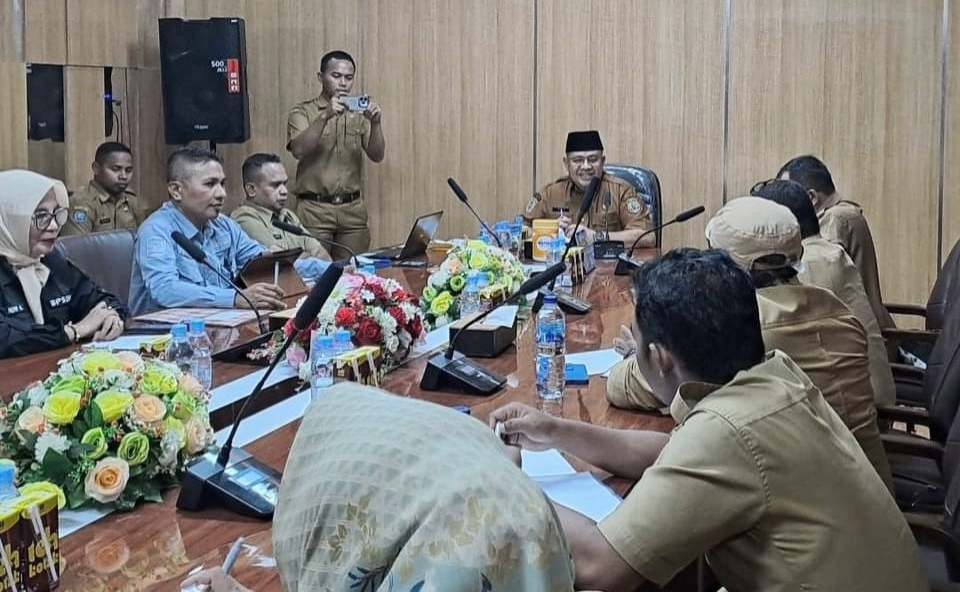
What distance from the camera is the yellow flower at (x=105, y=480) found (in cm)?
156

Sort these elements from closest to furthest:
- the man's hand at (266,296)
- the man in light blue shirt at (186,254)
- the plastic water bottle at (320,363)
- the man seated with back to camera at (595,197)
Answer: the plastic water bottle at (320,363)
the man's hand at (266,296)
the man in light blue shirt at (186,254)
the man seated with back to camera at (595,197)

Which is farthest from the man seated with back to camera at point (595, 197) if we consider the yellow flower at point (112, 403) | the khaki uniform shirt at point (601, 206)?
the yellow flower at point (112, 403)

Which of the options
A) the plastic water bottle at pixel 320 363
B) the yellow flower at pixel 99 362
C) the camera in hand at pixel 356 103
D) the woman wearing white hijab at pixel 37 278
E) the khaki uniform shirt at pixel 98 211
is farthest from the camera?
the camera in hand at pixel 356 103

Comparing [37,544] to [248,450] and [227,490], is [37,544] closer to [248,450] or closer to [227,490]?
[227,490]

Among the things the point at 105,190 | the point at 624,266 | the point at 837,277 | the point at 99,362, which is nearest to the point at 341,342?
the point at 99,362

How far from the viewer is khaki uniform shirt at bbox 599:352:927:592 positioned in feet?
4.63

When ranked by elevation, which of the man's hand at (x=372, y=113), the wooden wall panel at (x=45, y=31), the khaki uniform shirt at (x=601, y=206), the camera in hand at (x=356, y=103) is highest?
the wooden wall panel at (x=45, y=31)

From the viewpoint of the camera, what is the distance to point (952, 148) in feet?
19.2

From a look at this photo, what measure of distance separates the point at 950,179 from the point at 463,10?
295cm

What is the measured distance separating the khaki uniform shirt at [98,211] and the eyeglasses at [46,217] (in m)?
2.54

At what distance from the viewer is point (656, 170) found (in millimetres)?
6340

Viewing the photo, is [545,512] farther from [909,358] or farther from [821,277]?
[909,358]

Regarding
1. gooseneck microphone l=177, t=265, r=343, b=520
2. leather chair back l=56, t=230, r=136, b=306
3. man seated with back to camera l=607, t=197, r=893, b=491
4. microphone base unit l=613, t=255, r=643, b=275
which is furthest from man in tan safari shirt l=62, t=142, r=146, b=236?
gooseneck microphone l=177, t=265, r=343, b=520

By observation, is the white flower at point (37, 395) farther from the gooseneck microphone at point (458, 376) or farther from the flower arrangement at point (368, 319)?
the gooseneck microphone at point (458, 376)
